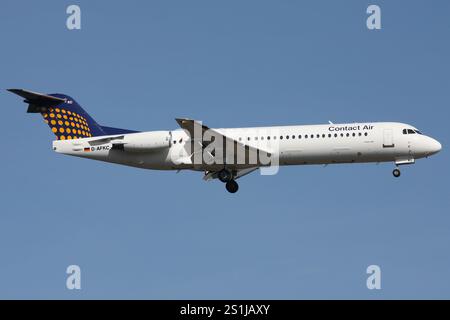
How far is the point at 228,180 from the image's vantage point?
41.0 metres

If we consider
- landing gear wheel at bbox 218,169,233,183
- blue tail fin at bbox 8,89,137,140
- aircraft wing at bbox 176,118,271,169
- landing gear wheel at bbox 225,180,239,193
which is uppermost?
blue tail fin at bbox 8,89,137,140

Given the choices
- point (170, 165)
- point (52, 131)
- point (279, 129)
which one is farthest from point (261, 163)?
point (52, 131)

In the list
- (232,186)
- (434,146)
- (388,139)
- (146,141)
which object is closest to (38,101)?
(146,141)

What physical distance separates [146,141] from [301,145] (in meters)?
7.59

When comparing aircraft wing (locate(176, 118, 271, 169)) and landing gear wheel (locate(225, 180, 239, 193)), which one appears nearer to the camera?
aircraft wing (locate(176, 118, 271, 169))

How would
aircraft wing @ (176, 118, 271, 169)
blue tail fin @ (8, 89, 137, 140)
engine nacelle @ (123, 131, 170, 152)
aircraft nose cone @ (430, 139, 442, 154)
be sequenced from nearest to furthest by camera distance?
aircraft wing @ (176, 118, 271, 169)
engine nacelle @ (123, 131, 170, 152)
aircraft nose cone @ (430, 139, 442, 154)
blue tail fin @ (8, 89, 137, 140)

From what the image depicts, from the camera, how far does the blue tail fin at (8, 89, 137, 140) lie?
4166 centimetres

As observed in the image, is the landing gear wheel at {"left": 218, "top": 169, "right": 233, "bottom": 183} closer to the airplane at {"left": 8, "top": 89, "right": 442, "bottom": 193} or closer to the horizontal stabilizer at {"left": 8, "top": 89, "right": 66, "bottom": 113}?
the airplane at {"left": 8, "top": 89, "right": 442, "bottom": 193}

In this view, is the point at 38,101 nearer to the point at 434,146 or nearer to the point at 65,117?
the point at 65,117

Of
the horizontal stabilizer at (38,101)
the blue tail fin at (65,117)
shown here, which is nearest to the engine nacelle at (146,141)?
the blue tail fin at (65,117)

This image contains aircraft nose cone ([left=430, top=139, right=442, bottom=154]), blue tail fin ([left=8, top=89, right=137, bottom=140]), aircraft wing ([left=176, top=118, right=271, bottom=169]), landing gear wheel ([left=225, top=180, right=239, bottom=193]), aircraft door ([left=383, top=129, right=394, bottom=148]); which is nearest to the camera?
aircraft wing ([left=176, top=118, right=271, bottom=169])

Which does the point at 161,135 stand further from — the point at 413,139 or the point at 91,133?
the point at 413,139

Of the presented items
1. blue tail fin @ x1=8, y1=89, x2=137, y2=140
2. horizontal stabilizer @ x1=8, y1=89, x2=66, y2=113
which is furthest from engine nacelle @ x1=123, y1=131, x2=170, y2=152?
horizontal stabilizer @ x1=8, y1=89, x2=66, y2=113

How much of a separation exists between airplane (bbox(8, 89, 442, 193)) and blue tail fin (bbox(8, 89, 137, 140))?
1.94 feet
